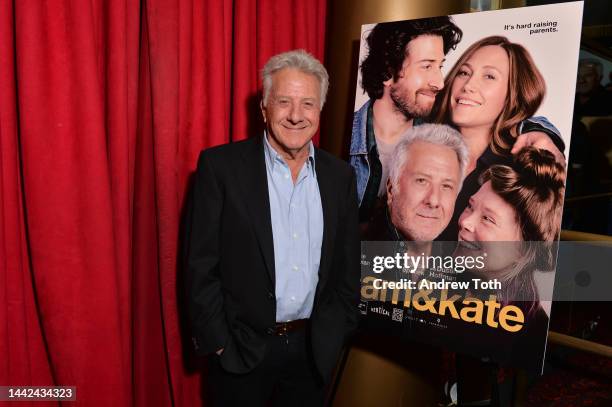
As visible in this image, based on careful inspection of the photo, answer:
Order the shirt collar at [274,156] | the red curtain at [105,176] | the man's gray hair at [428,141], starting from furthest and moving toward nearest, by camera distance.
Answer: the man's gray hair at [428,141] → the shirt collar at [274,156] → the red curtain at [105,176]

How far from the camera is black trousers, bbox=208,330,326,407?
1508mm

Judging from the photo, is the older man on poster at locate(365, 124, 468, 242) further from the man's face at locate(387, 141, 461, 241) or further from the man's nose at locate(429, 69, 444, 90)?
the man's nose at locate(429, 69, 444, 90)

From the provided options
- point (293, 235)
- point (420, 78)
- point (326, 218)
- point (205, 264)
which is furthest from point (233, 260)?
point (420, 78)

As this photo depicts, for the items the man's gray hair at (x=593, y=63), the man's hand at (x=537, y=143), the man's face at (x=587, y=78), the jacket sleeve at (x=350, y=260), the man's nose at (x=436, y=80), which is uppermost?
the man's gray hair at (x=593, y=63)

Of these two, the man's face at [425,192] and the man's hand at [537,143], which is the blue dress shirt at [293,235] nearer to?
the man's face at [425,192]

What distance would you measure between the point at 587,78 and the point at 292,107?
2676 millimetres

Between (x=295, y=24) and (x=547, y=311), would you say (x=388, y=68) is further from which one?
(x=547, y=311)

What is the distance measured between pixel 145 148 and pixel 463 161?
1095 mm

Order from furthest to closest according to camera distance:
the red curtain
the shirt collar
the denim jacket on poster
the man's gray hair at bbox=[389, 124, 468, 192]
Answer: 1. the denim jacket on poster
2. the man's gray hair at bbox=[389, 124, 468, 192]
3. the shirt collar
4. the red curtain

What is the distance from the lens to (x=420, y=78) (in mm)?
Result: 1740

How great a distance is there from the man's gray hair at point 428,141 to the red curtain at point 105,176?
0.66m

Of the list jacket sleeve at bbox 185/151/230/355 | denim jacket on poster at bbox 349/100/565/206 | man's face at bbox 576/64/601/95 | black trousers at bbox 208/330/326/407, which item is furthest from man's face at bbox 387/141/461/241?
man's face at bbox 576/64/601/95

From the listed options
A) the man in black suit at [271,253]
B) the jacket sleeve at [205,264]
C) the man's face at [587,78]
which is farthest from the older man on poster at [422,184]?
the man's face at [587,78]

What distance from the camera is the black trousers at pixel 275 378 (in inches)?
59.4
